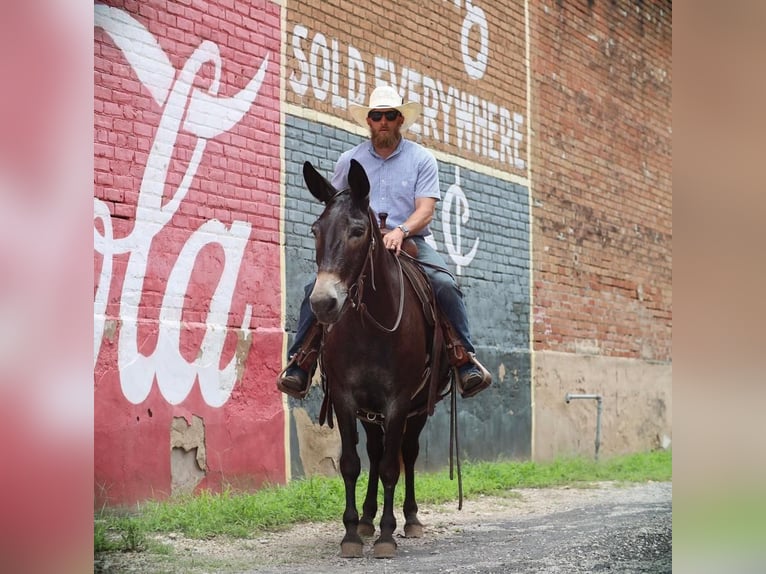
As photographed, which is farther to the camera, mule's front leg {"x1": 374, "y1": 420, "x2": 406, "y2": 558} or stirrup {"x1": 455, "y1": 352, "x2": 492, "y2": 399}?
stirrup {"x1": 455, "y1": 352, "x2": 492, "y2": 399}

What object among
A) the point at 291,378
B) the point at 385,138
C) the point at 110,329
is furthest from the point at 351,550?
the point at 385,138

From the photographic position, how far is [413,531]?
6816mm

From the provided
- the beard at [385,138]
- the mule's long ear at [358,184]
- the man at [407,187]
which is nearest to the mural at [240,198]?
the man at [407,187]

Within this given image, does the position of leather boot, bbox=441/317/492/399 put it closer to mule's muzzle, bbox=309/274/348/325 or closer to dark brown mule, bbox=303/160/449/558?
dark brown mule, bbox=303/160/449/558

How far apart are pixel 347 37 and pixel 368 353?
3297mm

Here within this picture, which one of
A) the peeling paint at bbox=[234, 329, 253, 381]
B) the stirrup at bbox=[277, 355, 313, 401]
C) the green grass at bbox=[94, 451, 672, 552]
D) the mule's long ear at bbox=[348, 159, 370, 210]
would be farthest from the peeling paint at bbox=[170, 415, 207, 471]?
the mule's long ear at bbox=[348, 159, 370, 210]

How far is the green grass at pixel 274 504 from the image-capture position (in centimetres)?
605

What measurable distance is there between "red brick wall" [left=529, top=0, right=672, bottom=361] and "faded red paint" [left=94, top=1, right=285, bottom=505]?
3334mm

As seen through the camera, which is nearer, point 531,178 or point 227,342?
point 227,342

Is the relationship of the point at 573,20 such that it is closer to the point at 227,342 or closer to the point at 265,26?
the point at 265,26

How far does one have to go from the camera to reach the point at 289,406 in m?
7.88

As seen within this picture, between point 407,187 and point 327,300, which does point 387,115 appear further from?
point 327,300

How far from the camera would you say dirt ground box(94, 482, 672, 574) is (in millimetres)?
5660

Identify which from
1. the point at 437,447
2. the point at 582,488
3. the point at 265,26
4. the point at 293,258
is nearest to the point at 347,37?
the point at 265,26
